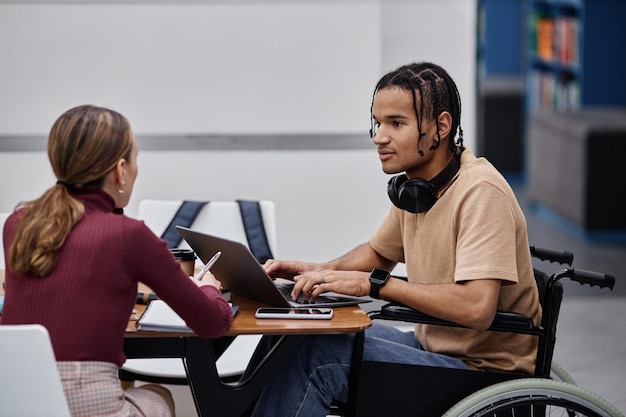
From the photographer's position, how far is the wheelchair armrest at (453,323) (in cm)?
225

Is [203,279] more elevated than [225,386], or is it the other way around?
[203,279]

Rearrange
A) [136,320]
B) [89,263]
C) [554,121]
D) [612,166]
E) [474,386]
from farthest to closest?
[554,121] → [612,166] → [474,386] → [136,320] → [89,263]

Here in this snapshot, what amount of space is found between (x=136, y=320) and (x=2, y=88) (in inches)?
80.3

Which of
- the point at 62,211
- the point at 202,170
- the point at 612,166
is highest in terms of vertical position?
the point at 62,211

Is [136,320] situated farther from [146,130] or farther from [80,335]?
[146,130]

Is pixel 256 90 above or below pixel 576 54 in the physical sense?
above

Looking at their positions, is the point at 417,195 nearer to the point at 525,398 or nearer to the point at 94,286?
the point at 525,398

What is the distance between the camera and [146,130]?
13.0ft

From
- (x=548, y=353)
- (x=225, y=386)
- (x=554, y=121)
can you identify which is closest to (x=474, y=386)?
(x=548, y=353)

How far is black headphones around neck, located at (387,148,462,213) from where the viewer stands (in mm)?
2393

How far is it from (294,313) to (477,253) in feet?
1.38

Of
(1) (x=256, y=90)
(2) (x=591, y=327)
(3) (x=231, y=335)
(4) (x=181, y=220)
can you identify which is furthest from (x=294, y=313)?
(2) (x=591, y=327)

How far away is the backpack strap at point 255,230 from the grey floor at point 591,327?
2.16 ft

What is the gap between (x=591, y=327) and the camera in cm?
469
